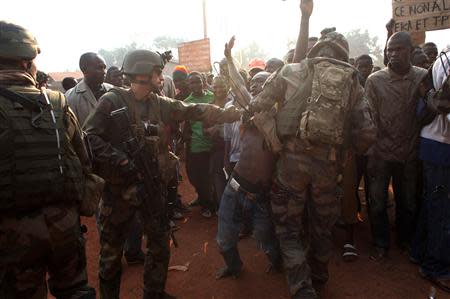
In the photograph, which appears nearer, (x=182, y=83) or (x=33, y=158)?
(x=33, y=158)

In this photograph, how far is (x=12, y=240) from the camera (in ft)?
6.76

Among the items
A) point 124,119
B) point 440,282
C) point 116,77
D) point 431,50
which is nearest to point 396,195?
point 440,282

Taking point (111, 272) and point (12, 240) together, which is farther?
point (111, 272)

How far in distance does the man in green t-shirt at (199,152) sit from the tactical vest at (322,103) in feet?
9.09

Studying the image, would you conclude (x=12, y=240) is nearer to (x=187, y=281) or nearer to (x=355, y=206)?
(x=187, y=281)

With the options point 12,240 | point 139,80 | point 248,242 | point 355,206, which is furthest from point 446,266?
A: point 12,240

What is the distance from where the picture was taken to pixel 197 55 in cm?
1238

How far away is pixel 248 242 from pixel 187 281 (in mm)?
1169

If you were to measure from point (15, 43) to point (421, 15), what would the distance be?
16.6 ft

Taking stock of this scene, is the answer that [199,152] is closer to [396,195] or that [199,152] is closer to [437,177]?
[396,195]

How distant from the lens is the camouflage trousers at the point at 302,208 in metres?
3.08

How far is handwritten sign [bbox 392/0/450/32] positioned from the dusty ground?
2986mm

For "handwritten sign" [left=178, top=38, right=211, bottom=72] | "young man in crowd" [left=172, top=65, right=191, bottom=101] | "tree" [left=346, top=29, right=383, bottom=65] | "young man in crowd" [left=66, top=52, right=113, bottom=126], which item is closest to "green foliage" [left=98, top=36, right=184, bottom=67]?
"tree" [left=346, top=29, right=383, bottom=65]

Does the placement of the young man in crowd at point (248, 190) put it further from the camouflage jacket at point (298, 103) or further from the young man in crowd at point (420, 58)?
the young man in crowd at point (420, 58)
